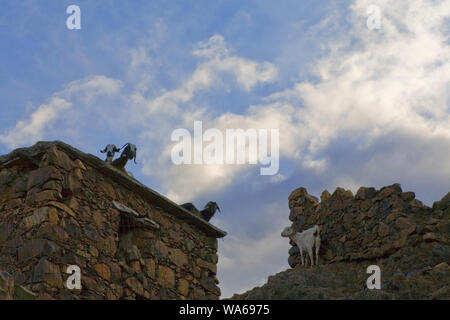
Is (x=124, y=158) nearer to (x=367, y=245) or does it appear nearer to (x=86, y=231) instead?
(x=86, y=231)

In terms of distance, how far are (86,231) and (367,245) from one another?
8066mm

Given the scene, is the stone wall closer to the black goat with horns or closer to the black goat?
the black goat with horns

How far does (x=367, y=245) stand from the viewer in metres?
15.0

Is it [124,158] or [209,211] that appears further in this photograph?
[209,211]

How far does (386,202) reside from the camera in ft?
49.7

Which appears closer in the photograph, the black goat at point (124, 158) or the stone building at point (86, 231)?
the stone building at point (86, 231)

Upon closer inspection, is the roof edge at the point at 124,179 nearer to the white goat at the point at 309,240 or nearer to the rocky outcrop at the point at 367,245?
the rocky outcrop at the point at 367,245

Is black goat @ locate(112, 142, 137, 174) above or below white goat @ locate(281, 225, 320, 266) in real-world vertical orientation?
above

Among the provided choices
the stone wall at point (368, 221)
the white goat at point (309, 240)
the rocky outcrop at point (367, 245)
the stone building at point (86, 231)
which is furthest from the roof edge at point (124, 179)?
the stone wall at point (368, 221)

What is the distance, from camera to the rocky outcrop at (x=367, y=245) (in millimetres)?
10812

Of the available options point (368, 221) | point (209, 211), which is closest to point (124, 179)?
point (209, 211)

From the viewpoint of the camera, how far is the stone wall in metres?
14.0

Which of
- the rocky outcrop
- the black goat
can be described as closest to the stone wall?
the rocky outcrop
